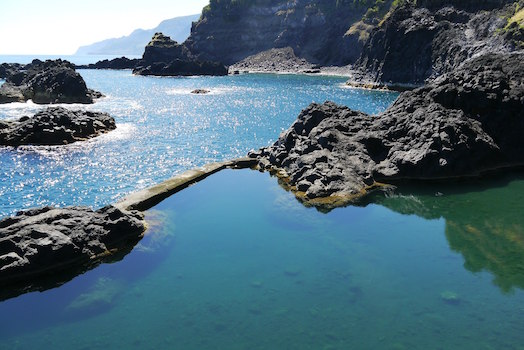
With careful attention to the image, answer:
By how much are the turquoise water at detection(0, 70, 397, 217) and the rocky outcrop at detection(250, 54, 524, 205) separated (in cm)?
1215

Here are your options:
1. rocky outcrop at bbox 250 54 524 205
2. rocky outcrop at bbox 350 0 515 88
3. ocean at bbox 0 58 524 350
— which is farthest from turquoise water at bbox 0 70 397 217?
rocky outcrop at bbox 350 0 515 88

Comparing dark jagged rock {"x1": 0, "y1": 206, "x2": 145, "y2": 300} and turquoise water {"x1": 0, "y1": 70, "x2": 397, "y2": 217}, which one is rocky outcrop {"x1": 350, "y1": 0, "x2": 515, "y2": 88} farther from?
dark jagged rock {"x1": 0, "y1": 206, "x2": 145, "y2": 300}

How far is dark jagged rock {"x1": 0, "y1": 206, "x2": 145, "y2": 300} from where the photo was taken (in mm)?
20219

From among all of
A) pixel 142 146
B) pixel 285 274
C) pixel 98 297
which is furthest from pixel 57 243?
pixel 142 146

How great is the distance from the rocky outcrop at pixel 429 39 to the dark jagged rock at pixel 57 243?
328 feet

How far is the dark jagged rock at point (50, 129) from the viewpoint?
52.9 metres

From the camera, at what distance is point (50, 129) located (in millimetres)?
53719

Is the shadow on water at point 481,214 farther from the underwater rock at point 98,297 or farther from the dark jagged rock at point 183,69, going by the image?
the dark jagged rock at point 183,69

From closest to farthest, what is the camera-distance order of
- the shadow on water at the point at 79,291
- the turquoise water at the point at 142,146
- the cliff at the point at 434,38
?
the shadow on water at the point at 79,291, the turquoise water at the point at 142,146, the cliff at the point at 434,38

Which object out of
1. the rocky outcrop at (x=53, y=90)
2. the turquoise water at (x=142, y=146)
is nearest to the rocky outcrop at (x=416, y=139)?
the turquoise water at (x=142, y=146)

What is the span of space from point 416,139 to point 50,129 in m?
45.6

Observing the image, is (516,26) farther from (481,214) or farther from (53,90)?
(53,90)

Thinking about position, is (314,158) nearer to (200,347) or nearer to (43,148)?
(200,347)

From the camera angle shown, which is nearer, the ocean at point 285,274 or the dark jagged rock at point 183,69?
the ocean at point 285,274
